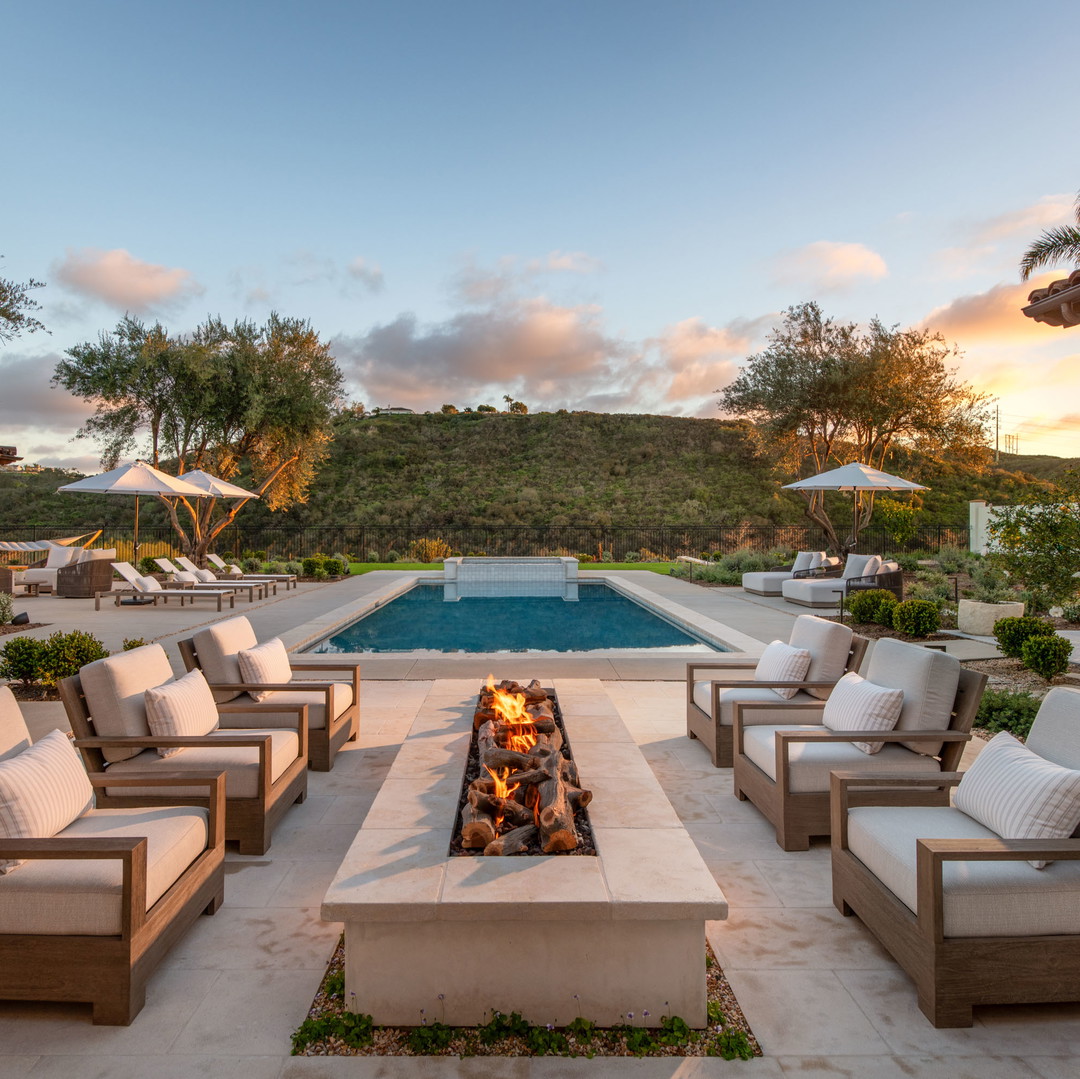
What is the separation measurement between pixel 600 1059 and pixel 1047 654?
579cm

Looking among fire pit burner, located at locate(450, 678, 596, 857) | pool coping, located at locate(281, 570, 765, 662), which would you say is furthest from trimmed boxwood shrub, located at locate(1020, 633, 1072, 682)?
fire pit burner, located at locate(450, 678, 596, 857)

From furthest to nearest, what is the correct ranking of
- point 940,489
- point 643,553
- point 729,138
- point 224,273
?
point 940,489, point 643,553, point 224,273, point 729,138

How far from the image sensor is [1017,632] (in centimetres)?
662

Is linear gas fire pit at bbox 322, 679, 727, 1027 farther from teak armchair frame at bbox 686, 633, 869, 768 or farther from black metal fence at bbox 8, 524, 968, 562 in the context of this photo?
black metal fence at bbox 8, 524, 968, 562

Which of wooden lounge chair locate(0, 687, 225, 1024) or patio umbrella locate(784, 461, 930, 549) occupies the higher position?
patio umbrella locate(784, 461, 930, 549)

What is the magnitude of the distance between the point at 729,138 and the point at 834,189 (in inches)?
75.2

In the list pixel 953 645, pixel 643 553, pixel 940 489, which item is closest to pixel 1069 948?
pixel 953 645

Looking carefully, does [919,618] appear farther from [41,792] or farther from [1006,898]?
[41,792]

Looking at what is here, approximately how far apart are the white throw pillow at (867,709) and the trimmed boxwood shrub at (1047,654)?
12.0 feet

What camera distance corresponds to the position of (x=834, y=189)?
1142 centimetres

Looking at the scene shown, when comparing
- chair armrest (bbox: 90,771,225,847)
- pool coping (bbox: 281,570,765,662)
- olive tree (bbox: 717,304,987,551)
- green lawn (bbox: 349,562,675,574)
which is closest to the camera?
chair armrest (bbox: 90,771,225,847)

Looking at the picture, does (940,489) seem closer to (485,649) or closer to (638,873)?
(485,649)

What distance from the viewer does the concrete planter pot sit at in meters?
8.79

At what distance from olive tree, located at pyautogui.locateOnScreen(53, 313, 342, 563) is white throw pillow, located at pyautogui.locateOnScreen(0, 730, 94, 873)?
14909 mm
